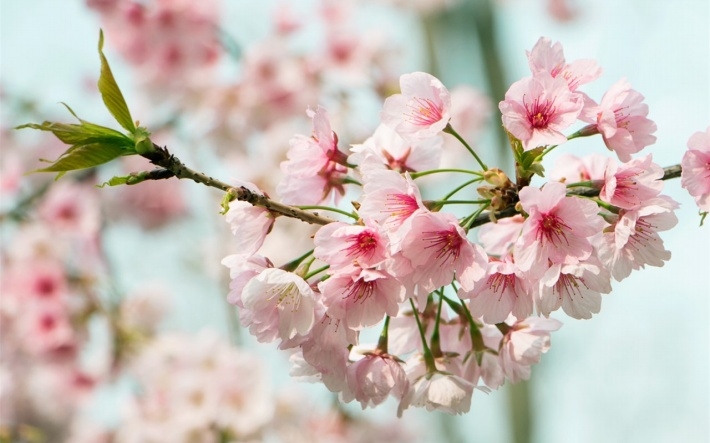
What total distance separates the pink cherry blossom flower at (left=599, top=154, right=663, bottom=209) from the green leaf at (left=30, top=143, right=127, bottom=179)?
0.61 metres

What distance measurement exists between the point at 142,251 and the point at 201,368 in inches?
107

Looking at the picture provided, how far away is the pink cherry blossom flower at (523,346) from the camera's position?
111 cm

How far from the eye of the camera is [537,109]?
101cm

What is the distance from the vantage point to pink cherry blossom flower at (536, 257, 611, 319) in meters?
0.96

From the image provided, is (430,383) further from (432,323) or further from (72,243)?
(72,243)

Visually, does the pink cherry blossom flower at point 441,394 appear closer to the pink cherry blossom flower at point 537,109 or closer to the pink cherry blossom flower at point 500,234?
the pink cherry blossom flower at point 500,234

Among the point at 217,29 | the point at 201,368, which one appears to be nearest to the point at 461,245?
the point at 201,368

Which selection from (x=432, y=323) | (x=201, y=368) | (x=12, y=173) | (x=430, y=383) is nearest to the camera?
(x=430, y=383)

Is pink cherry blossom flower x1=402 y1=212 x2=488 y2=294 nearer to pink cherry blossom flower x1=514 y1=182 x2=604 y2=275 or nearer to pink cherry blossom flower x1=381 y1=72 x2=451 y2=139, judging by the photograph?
pink cherry blossom flower x1=514 y1=182 x2=604 y2=275

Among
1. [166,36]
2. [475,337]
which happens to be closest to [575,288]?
[475,337]

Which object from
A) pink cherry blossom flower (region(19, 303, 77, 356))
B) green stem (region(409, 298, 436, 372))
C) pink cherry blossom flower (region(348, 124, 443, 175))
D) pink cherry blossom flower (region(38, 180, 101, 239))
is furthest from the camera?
pink cherry blossom flower (region(38, 180, 101, 239))

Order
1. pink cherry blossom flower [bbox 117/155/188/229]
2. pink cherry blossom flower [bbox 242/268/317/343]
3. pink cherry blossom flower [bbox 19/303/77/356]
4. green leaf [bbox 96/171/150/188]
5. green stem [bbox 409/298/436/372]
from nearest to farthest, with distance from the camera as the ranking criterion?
green leaf [bbox 96/171/150/188]
pink cherry blossom flower [bbox 242/268/317/343]
green stem [bbox 409/298/436/372]
pink cherry blossom flower [bbox 19/303/77/356]
pink cherry blossom flower [bbox 117/155/188/229]

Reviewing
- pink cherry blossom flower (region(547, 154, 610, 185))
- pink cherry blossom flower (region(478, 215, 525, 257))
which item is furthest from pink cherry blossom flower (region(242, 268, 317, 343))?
pink cherry blossom flower (region(547, 154, 610, 185))

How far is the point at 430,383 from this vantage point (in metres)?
1.10
